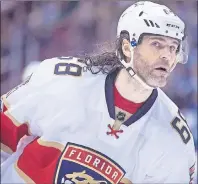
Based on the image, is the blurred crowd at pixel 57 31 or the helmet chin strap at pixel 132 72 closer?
the helmet chin strap at pixel 132 72

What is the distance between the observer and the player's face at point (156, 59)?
5.36 ft

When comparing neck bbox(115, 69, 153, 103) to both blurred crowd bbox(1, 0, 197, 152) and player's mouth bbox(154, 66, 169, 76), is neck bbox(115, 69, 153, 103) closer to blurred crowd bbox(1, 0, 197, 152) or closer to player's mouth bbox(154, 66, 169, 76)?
player's mouth bbox(154, 66, 169, 76)

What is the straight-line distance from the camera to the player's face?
163cm

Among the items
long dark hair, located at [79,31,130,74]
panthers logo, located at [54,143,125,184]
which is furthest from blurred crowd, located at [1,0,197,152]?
panthers logo, located at [54,143,125,184]

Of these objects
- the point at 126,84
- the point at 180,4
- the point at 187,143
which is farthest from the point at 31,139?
the point at 180,4

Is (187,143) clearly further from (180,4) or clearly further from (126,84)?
(180,4)

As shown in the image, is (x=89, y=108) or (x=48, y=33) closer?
(x=89, y=108)

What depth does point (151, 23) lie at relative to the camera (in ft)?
5.42

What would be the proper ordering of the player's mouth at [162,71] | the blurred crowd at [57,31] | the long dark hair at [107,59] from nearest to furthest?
the player's mouth at [162,71]
the long dark hair at [107,59]
the blurred crowd at [57,31]

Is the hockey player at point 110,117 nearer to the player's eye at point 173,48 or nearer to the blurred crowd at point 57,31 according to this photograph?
the player's eye at point 173,48

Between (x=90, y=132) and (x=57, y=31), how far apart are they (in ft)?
5.83

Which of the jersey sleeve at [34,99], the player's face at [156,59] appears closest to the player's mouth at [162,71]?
the player's face at [156,59]

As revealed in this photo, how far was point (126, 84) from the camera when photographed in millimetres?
1724

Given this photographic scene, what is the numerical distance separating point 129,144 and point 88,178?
149 millimetres
